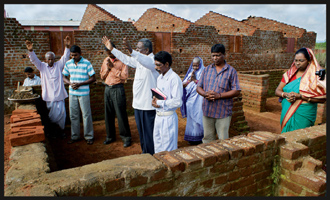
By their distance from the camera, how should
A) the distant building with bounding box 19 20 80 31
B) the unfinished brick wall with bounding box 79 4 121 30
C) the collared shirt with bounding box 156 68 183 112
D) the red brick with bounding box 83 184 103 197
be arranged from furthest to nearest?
the distant building with bounding box 19 20 80 31
the unfinished brick wall with bounding box 79 4 121 30
the collared shirt with bounding box 156 68 183 112
the red brick with bounding box 83 184 103 197

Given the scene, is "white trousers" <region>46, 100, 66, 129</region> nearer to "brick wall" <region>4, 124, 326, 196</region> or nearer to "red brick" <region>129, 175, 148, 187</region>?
"brick wall" <region>4, 124, 326, 196</region>

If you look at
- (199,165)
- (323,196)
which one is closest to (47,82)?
A: (199,165)

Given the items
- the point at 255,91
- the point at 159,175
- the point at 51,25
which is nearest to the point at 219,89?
the point at 159,175

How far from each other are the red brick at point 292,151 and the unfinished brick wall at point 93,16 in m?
11.4

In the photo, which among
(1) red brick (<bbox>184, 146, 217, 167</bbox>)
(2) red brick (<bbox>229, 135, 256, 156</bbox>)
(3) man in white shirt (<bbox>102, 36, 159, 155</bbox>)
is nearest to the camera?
(1) red brick (<bbox>184, 146, 217, 167</bbox>)

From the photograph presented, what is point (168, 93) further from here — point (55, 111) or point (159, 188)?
point (55, 111)

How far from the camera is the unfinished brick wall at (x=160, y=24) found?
1418 cm

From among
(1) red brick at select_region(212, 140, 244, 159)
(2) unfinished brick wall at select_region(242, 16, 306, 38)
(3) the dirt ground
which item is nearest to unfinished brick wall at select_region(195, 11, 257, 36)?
(2) unfinished brick wall at select_region(242, 16, 306, 38)

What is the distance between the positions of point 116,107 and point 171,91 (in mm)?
1625

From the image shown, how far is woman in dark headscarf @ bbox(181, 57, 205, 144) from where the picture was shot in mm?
3997

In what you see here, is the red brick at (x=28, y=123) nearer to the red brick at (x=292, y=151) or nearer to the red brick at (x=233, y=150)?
the red brick at (x=233, y=150)

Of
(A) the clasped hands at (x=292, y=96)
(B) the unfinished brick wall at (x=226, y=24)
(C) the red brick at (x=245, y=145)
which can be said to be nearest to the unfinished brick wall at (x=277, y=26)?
(B) the unfinished brick wall at (x=226, y=24)

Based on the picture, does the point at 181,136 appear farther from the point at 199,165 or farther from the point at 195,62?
the point at 199,165

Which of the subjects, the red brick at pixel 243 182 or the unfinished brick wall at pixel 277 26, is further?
the unfinished brick wall at pixel 277 26
